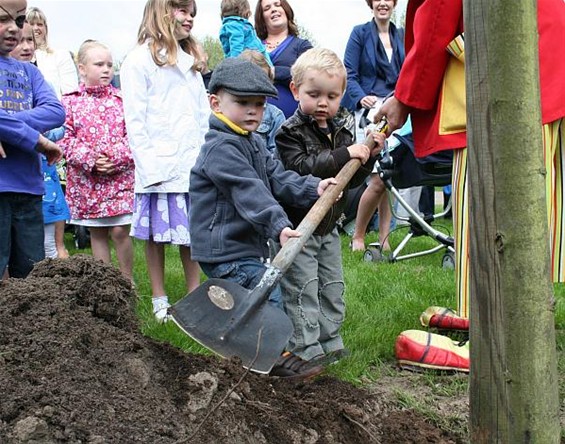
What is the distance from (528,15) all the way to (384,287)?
347 cm

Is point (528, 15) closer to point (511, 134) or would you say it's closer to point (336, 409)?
point (511, 134)

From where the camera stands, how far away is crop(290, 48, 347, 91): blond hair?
149 inches

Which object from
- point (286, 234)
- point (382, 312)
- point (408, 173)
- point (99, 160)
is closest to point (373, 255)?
point (408, 173)

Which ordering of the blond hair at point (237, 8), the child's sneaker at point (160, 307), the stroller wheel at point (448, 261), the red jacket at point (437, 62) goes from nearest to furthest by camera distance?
1. the red jacket at point (437, 62)
2. the child's sneaker at point (160, 307)
3. the blond hair at point (237, 8)
4. the stroller wheel at point (448, 261)

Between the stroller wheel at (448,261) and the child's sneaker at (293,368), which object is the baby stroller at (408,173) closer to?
the stroller wheel at (448,261)

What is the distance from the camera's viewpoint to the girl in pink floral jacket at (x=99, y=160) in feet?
18.2

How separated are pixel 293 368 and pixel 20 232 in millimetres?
1771

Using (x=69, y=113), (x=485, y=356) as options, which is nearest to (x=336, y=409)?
(x=485, y=356)

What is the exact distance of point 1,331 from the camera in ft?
8.16

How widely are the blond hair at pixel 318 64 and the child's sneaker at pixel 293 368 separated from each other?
1290 mm

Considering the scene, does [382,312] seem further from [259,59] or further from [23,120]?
[23,120]

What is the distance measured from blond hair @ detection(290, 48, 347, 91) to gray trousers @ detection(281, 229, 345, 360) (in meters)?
0.75

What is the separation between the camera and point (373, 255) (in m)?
6.86

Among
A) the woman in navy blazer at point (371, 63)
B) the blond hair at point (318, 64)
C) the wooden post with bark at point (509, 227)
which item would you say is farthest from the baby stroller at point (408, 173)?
the wooden post with bark at point (509, 227)
